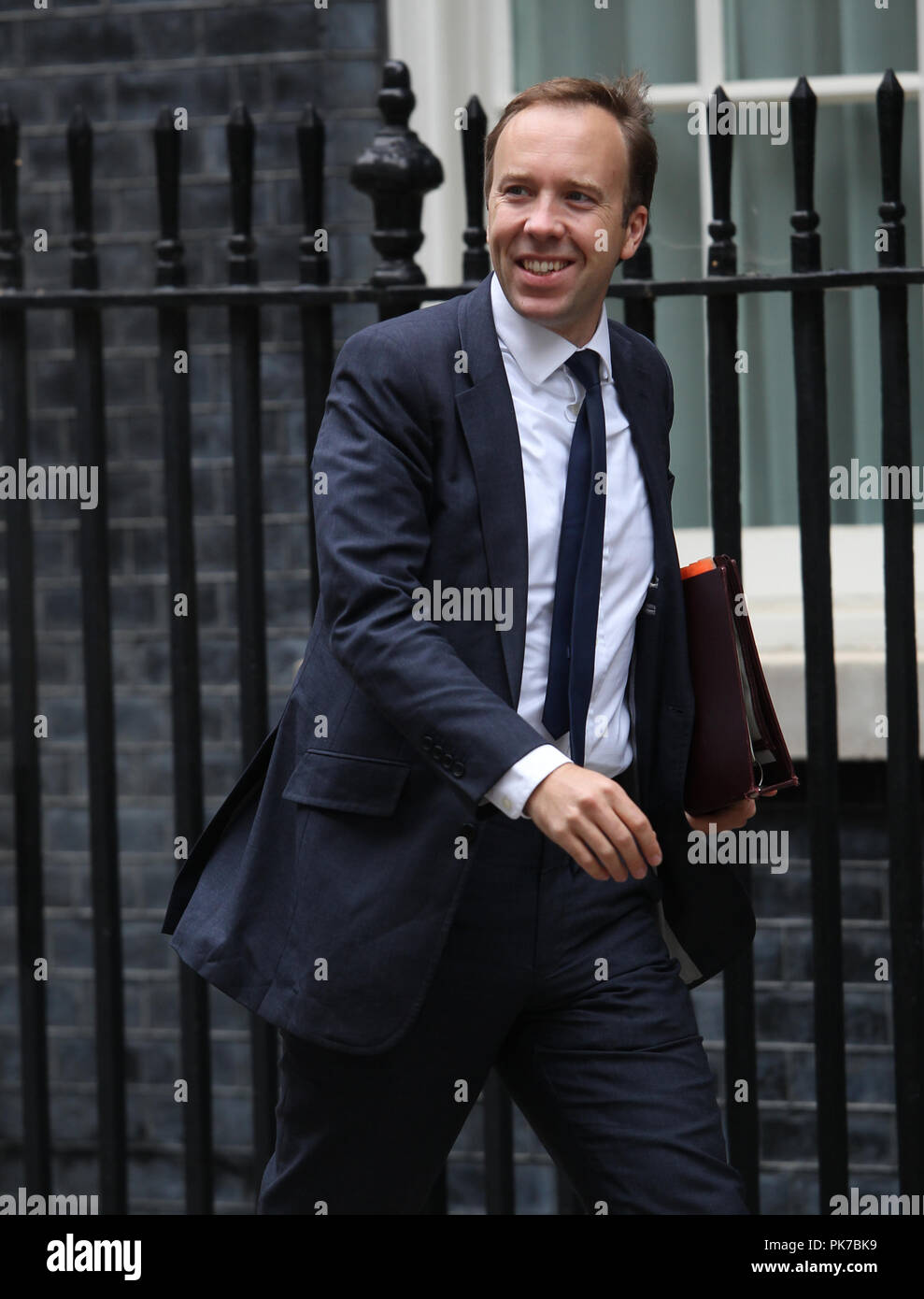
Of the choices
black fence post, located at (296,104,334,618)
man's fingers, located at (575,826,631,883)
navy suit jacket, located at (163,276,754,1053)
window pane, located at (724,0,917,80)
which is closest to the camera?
man's fingers, located at (575,826,631,883)

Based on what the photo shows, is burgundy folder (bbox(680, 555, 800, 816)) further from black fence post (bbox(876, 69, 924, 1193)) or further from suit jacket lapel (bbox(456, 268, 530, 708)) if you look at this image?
black fence post (bbox(876, 69, 924, 1193))

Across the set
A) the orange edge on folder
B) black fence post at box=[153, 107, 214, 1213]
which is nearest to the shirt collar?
the orange edge on folder

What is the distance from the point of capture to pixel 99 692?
341 cm

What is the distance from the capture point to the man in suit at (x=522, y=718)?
2379 millimetres

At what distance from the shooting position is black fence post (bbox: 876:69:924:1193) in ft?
9.95

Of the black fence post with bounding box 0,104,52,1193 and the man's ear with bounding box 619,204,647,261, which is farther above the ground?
the man's ear with bounding box 619,204,647,261

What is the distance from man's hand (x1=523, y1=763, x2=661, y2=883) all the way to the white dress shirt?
29cm

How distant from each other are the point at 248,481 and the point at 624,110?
3.71ft

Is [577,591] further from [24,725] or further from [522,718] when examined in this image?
[24,725]

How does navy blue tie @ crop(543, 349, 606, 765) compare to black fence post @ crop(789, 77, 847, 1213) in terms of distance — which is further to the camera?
black fence post @ crop(789, 77, 847, 1213)
